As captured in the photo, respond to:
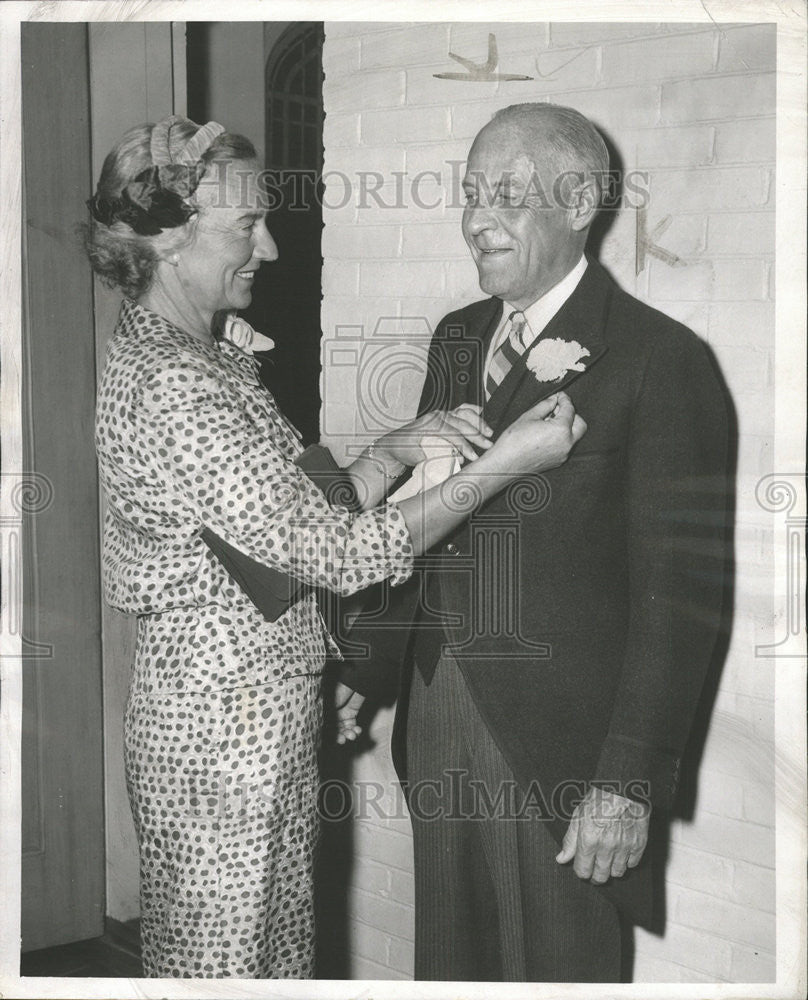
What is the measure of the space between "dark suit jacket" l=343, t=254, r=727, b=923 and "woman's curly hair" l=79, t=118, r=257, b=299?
0.68m

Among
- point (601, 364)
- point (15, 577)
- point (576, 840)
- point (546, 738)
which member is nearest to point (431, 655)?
point (546, 738)

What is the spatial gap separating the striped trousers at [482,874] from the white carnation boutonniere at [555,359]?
602 millimetres

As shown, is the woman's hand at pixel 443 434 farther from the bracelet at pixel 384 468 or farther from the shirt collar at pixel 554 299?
the shirt collar at pixel 554 299

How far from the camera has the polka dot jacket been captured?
79.0 inches

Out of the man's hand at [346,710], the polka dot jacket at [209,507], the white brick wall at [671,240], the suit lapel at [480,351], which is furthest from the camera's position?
the man's hand at [346,710]

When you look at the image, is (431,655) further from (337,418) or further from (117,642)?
(117,642)

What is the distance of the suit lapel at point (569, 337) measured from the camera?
2182 mm

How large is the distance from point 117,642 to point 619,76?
1.58 meters

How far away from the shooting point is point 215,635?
2125mm

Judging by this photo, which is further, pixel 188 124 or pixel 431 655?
pixel 431 655

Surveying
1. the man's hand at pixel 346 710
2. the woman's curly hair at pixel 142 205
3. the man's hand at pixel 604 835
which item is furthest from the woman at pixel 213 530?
the man's hand at pixel 604 835

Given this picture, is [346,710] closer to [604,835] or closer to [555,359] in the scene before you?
[604,835]

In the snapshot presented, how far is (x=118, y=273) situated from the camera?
2158mm

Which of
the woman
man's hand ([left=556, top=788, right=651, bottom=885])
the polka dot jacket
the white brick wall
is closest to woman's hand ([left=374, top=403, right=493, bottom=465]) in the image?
the woman
